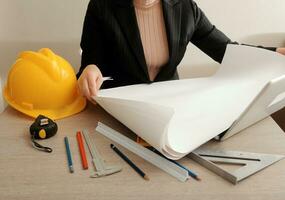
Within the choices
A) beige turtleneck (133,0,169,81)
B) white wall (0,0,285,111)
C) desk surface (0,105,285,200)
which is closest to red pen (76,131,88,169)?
desk surface (0,105,285,200)

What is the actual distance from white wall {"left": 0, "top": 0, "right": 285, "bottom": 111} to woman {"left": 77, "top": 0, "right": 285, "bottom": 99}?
0.41 m

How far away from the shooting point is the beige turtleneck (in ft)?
3.55

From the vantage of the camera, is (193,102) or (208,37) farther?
(208,37)

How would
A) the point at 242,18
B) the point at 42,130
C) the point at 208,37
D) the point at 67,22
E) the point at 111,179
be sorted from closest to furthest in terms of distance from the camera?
the point at 111,179
the point at 42,130
the point at 208,37
the point at 67,22
the point at 242,18

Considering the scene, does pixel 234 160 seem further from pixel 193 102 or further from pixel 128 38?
pixel 128 38

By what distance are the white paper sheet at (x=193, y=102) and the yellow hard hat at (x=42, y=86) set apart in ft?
0.36

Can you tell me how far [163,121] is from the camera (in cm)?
60

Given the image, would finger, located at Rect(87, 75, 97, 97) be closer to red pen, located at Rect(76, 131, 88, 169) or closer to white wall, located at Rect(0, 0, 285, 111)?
red pen, located at Rect(76, 131, 88, 169)

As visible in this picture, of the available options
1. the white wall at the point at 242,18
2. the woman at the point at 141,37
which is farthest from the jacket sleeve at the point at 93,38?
the white wall at the point at 242,18

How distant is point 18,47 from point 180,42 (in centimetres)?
82

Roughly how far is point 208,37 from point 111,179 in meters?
0.74

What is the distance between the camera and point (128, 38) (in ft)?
3.41

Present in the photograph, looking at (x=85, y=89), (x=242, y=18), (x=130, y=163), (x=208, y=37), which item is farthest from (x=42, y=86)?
(x=242, y=18)

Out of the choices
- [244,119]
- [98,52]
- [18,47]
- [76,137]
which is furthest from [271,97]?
[18,47]
